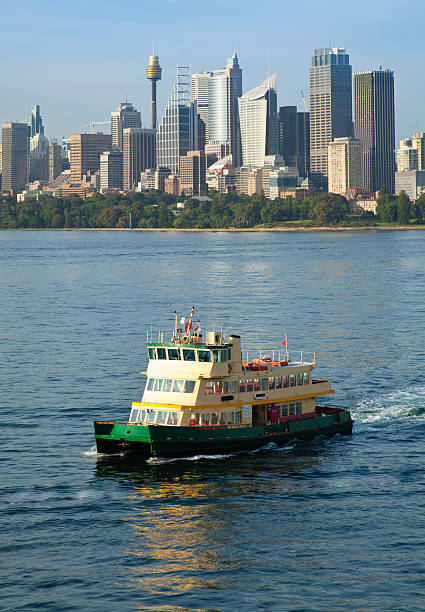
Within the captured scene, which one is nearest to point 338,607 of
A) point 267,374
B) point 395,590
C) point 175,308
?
point 395,590

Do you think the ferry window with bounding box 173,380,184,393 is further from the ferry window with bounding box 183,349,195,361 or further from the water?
the water

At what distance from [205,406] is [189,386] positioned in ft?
5.16

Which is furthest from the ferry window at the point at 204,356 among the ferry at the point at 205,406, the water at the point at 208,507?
the water at the point at 208,507

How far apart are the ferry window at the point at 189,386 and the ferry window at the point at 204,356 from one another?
148 cm

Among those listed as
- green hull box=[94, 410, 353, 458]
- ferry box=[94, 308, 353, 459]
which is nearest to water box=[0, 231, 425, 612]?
green hull box=[94, 410, 353, 458]

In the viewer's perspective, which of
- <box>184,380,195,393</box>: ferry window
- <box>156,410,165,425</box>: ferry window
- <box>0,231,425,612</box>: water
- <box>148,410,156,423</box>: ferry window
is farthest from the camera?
<box>184,380,195,393</box>: ferry window

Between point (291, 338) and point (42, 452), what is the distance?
47.6 m

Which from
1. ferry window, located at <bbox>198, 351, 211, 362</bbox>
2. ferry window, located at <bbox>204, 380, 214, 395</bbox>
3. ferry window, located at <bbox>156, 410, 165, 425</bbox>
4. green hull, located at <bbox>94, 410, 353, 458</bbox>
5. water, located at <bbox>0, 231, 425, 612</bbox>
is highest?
ferry window, located at <bbox>198, 351, 211, 362</bbox>

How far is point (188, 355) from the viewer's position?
198 feet

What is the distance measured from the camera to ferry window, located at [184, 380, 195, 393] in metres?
59.4

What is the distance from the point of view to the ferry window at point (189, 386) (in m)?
59.4

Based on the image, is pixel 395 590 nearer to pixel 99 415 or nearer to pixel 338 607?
pixel 338 607

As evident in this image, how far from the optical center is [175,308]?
136 metres

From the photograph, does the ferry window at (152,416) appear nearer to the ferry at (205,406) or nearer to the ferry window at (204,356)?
the ferry at (205,406)
